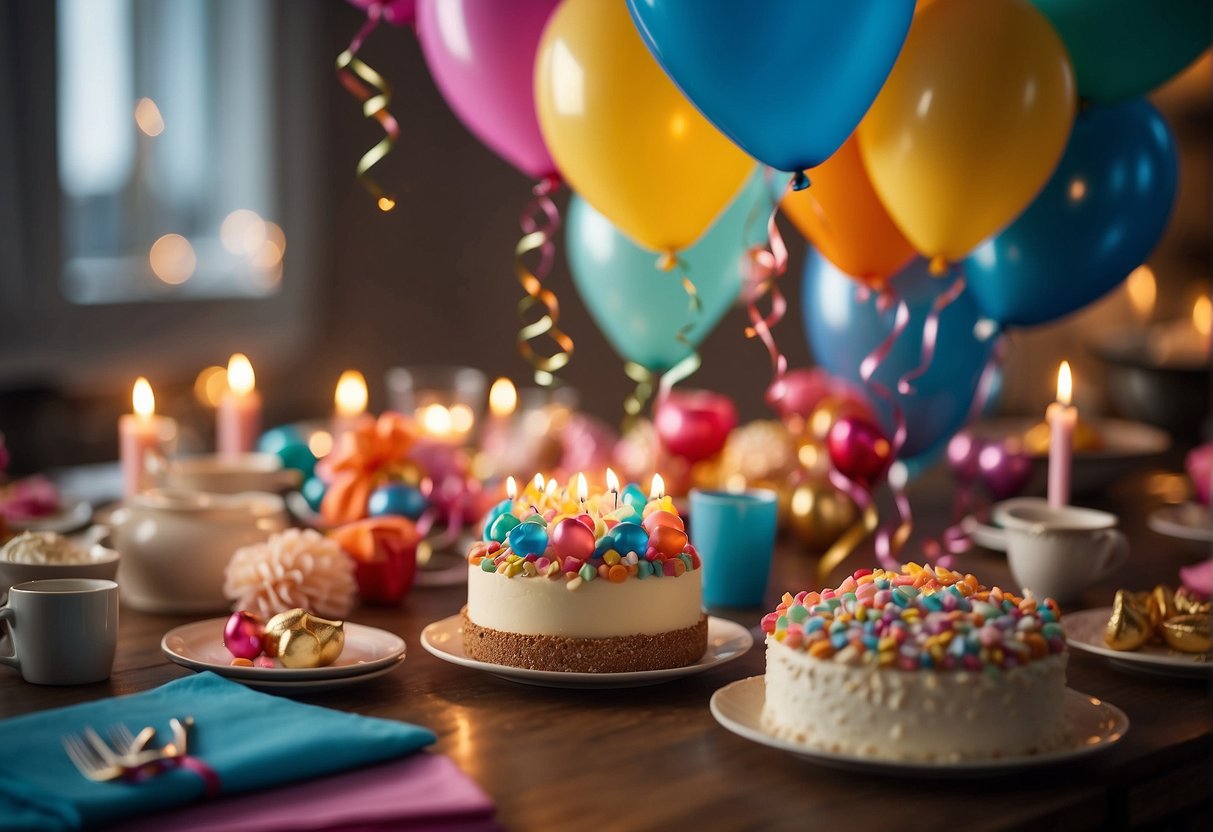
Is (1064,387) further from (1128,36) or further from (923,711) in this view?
(923,711)

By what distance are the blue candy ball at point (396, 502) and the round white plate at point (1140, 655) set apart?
836 mm

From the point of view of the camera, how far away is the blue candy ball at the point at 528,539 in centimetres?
136

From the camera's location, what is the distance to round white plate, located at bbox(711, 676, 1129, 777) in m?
1.10

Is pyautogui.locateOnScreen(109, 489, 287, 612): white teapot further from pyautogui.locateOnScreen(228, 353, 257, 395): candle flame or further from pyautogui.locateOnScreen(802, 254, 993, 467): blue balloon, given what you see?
pyautogui.locateOnScreen(802, 254, 993, 467): blue balloon

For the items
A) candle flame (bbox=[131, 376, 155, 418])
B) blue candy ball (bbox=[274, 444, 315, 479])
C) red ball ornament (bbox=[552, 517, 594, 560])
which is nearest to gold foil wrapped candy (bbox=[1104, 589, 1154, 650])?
red ball ornament (bbox=[552, 517, 594, 560])

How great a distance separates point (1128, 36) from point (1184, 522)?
0.79 meters

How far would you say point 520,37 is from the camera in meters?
1.87

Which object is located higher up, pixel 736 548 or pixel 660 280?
pixel 660 280

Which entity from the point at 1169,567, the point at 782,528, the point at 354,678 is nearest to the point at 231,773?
the point at 354,678

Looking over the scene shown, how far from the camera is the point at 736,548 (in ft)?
5.50

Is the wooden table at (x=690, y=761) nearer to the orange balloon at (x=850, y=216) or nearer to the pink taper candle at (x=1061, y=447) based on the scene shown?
the pink taper candle at (x=1061, y=447)

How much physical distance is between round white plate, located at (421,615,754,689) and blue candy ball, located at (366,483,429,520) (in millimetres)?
413

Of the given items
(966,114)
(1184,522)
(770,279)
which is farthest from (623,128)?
(1184,522)

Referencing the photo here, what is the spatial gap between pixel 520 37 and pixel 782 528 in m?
0.81
